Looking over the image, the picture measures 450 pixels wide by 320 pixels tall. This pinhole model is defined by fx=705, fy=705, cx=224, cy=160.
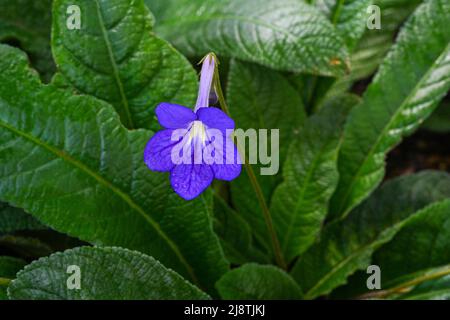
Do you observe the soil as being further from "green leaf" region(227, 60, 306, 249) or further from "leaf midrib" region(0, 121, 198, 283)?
"leaf midrib" region(0, 121, 198, 283)

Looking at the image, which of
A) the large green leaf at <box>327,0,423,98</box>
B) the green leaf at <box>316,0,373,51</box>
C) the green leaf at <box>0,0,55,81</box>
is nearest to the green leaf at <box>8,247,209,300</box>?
the green leaf at <box>0,0,55,81</box>

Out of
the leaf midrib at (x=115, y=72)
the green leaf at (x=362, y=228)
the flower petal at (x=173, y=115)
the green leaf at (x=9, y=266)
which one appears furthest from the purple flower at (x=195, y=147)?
the green leaf at (x=362, y=228)

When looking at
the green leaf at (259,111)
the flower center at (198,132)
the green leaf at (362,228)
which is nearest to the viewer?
the flower center at (198,132)

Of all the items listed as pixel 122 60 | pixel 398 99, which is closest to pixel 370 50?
pixel 398 99

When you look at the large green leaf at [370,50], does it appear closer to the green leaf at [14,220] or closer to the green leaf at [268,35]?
the green leaf at [268,35]
